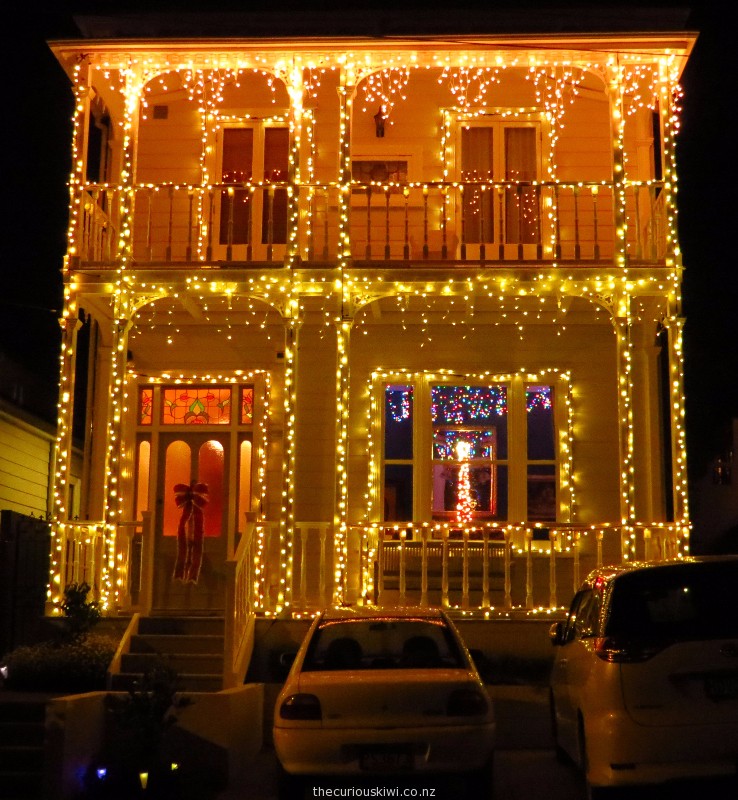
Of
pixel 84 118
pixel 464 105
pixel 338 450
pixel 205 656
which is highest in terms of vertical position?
pixel 464 105

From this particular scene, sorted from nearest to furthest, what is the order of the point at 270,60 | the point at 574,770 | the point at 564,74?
the point at 574,770 < the point at 270,60 < the point at 564,74

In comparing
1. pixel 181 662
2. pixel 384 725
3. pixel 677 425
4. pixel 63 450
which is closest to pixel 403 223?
pixel 677 425

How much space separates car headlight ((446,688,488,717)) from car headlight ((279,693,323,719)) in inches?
34.6

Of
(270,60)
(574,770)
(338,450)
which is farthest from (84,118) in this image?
(574,770)

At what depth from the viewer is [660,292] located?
42.5ft

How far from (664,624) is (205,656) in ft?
19.5

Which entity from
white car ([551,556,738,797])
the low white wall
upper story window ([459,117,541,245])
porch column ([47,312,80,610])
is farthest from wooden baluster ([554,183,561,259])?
white car ([551,556,738,797])

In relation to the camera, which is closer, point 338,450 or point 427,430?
point 338,450

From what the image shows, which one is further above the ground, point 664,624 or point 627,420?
point 627,420

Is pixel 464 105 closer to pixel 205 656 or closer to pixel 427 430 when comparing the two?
pixel 427 430

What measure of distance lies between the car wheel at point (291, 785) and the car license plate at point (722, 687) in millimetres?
2696

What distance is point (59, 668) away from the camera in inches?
432

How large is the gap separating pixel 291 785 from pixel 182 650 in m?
4.63

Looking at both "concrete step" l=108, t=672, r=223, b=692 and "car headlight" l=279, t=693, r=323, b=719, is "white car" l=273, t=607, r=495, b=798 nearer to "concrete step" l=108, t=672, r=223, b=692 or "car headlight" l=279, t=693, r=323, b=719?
"car headlight" l=279, t=693, r=323, b=719
